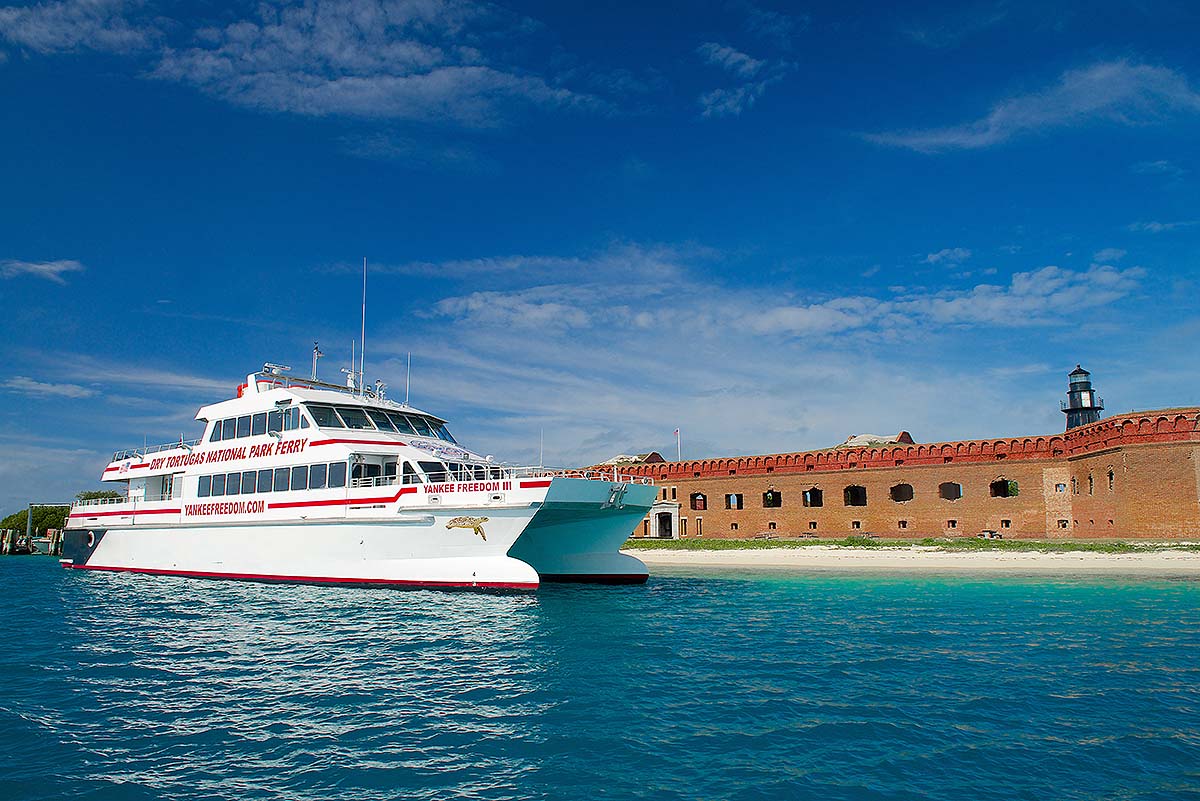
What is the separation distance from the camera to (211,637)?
15477mm

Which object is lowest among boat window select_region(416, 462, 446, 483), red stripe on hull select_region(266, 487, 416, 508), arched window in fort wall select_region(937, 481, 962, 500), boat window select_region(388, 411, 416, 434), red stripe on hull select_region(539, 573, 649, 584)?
red stripe on hull select_region(539, 573, 649, 584)

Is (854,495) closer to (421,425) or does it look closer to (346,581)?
(421,425)

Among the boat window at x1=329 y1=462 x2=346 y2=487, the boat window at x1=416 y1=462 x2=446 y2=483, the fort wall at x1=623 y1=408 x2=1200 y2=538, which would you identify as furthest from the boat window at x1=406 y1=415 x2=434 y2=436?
the fort wall at x1=623 y1=408 x2=1200 y2=538

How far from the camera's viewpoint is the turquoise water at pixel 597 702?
759cm

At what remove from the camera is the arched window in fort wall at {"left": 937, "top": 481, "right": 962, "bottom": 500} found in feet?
136

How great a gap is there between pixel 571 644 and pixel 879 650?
577cm

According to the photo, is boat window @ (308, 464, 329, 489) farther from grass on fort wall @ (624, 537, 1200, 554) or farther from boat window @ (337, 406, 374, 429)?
grass on fort wall @ (624, 537, 1200, 554)

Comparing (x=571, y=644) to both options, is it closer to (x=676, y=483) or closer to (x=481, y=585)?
(x=481, y=585)

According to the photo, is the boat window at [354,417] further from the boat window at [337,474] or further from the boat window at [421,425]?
the boat window at [337,474]

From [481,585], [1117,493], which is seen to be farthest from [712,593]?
[1117,493]

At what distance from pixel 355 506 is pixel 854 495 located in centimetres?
3171

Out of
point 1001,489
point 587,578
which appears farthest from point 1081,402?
point 587,578

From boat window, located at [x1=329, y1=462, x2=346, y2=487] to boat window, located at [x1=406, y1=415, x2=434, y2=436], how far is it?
388cm

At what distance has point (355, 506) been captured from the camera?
22.2m
